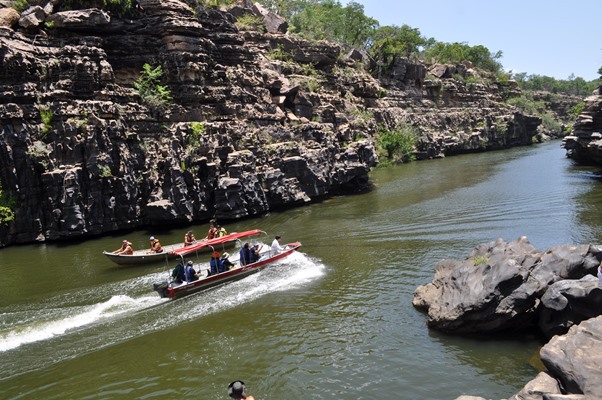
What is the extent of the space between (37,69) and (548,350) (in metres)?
31.7

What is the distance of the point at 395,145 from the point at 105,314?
5179cm

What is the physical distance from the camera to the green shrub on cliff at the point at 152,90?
32.3 metres

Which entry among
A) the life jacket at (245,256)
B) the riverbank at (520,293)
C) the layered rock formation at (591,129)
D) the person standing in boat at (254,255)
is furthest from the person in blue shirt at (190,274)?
the layered rock formation at (591,129)

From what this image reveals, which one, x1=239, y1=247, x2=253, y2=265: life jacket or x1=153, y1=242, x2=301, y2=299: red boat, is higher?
x1=239, y1=247, x2=253, y2=265: life jacket

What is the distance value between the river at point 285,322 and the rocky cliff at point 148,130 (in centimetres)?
284

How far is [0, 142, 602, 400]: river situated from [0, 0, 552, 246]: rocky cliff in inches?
112

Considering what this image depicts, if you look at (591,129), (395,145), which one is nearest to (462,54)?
(395,145)

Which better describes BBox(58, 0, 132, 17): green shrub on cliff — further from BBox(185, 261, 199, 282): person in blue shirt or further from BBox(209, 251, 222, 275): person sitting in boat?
BBox(185, 261, 199, 282): person in blue shirt

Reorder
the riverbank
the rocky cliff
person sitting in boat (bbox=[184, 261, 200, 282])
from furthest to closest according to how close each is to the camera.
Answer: the rocky cliff → person sitting in boat (bbox=[184, 261, 200, 282]) → the riverbank

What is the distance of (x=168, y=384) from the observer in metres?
12.2

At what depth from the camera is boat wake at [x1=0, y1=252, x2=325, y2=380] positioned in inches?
561

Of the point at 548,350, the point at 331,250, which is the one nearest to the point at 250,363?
the point at 548,350

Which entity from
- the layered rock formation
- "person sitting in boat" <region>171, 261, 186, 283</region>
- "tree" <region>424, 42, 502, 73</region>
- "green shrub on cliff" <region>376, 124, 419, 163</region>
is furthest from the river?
"tree" <region>424, 42, 502, 73</region>

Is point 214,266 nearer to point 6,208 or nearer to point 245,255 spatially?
point 245,255
